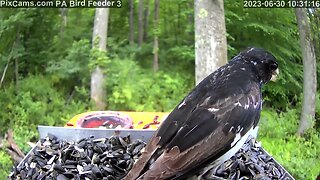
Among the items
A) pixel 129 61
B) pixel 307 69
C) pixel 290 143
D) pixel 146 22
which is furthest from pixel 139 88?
pixel 290 143

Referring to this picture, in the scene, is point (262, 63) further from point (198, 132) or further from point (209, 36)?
point (209, 36)

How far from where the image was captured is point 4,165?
6766 millimetres

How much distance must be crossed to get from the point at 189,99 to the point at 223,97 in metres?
0.15

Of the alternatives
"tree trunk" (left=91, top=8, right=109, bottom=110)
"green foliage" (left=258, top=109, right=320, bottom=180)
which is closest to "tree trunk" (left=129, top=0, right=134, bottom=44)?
"tree trunk" (left=91, top=8, right=109, bottom=110)

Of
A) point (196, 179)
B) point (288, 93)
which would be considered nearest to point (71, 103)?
point (288, 93)

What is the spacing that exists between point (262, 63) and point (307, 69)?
567 centimetres

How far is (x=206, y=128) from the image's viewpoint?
180cm

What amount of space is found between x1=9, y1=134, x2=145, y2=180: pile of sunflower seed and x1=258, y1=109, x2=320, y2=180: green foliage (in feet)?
12.1

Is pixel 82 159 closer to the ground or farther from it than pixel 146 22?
closer to the ground

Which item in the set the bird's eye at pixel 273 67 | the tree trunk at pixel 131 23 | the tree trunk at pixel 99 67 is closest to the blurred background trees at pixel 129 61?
the tree trunk at pixel 131 23

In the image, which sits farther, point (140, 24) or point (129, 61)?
point (140, 24)

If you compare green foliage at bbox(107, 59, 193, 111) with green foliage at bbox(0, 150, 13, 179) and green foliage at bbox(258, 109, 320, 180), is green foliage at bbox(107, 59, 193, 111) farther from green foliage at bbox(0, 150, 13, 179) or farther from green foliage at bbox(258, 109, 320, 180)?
green foliage at bbox(0, 150, 13, 179)

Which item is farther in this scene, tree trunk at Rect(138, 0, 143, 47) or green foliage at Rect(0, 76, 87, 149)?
tree trunk at Rect(138, 0, 143, 47)

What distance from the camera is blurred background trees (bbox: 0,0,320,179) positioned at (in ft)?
25.2
